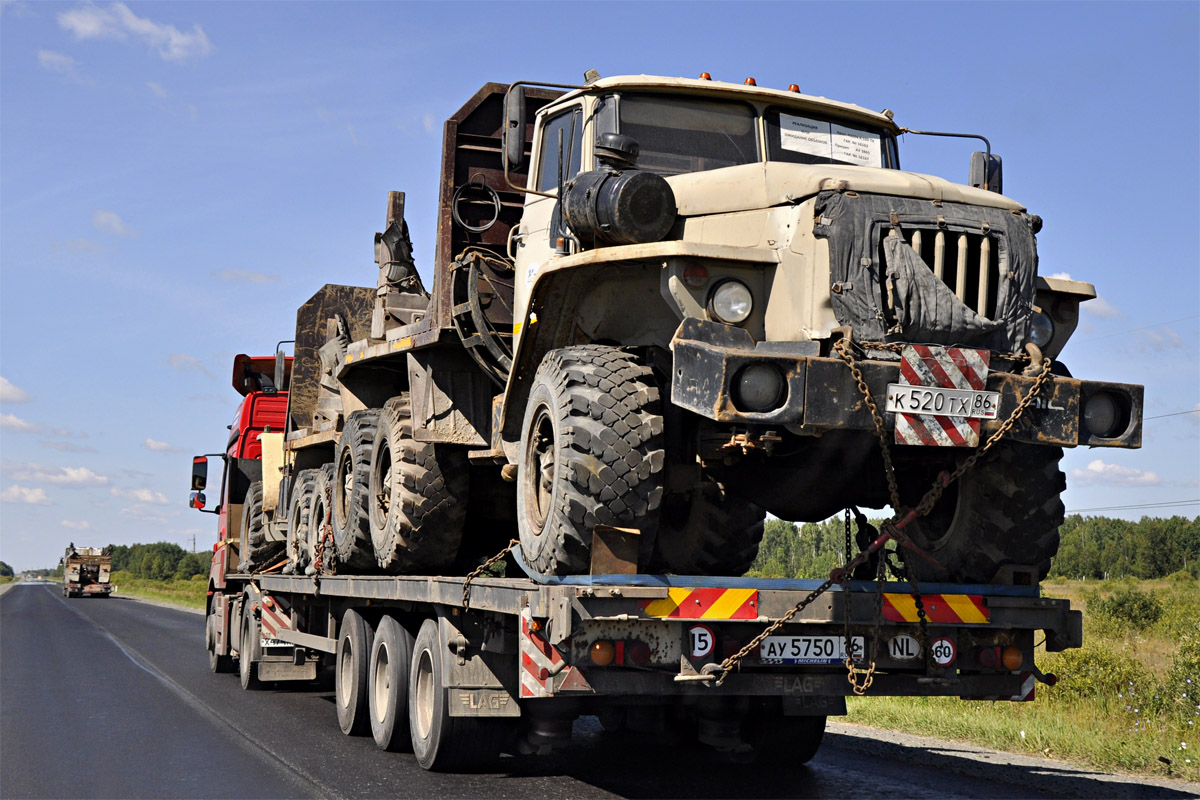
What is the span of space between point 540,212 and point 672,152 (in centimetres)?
103

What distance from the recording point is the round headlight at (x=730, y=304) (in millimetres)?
6395

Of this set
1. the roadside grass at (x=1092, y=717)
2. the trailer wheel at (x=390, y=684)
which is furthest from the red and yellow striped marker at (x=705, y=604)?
the roadside grass at (x=1092, y=717)

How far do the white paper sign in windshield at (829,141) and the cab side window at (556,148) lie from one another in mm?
1248

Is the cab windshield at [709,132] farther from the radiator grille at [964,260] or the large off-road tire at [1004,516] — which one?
the large off-road tire at [1004,516]

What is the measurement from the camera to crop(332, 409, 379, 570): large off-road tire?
410 inches

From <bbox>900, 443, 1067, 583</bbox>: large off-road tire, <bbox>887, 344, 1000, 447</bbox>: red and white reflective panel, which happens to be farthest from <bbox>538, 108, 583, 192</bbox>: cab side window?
<bbox>900, 443, 1067, 583</bbox>: large off-road tire

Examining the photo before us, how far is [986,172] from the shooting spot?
8.33 meters

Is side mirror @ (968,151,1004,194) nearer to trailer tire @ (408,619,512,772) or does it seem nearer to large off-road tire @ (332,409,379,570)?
trailer tire @ (408,619,512,772)

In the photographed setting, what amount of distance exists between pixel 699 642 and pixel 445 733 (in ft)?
9.24

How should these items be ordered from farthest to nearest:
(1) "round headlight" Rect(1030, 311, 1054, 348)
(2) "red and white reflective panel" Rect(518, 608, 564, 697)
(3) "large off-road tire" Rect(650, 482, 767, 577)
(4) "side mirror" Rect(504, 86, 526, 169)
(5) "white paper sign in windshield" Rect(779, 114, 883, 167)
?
(3) "large off-road tire" Rect(650, 482, 767, 577), (5) "white paper sign in windshield" Rect(779, 114, 883, 167), (4) "side mirror" Rect(504, 86, 526, 169), (1) "round headlight" Rect(1030, 311, 1054, 348), (2) "red and white reflective panel" Rect(518, 608, 564, 697)

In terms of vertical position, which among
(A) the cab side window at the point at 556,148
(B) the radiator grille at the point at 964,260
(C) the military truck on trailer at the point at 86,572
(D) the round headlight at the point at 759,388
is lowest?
(C) the military truck on trailer at the point at 86,572

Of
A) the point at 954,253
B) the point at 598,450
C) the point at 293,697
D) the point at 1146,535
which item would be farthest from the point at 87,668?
the point at 1146,535

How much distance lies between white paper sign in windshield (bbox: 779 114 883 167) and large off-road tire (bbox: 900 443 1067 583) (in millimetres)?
2277

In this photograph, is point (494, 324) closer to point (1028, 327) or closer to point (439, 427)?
point (439, 427)
